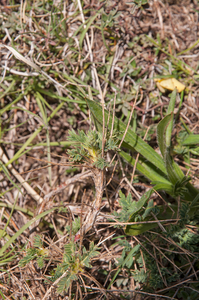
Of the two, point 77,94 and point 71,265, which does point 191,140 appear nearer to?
point 77,94

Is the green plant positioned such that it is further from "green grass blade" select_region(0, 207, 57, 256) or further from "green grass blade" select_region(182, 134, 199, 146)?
"green grass blade" select_region(182, 134, 199, 146)

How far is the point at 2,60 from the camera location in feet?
8.79

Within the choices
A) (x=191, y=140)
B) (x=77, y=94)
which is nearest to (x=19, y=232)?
(x=77, y=94)

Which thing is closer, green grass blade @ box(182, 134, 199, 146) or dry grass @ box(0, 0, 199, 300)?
green grass blade @ box(182, 134, 199, 146)

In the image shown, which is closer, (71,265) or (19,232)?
(71,265)

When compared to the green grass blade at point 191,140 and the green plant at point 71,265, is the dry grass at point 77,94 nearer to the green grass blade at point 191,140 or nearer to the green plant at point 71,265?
the green grass blade at point 191,140

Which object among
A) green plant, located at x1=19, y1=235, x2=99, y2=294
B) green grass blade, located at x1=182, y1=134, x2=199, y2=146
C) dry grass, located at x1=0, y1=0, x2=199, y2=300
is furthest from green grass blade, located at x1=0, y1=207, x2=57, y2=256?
green grass blade, located at x1=182, y1=134, x2=199, y2=146

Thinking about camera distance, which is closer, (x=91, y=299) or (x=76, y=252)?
(x=76, y=252)

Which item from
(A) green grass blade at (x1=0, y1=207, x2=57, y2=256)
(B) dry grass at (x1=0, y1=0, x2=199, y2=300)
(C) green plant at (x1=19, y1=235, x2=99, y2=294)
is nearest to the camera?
(C) green plant at (x1=19, y1=235, x2=99, y2=294)

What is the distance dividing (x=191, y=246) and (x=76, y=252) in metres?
1.00

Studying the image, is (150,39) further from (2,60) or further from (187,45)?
(2,60)

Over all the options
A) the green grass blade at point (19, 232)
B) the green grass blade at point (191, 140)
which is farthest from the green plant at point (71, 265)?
the green grass blade at point (191, 140)

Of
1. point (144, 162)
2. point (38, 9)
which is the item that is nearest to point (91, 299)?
point (144, 162)

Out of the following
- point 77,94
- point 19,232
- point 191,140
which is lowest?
point 19,232
